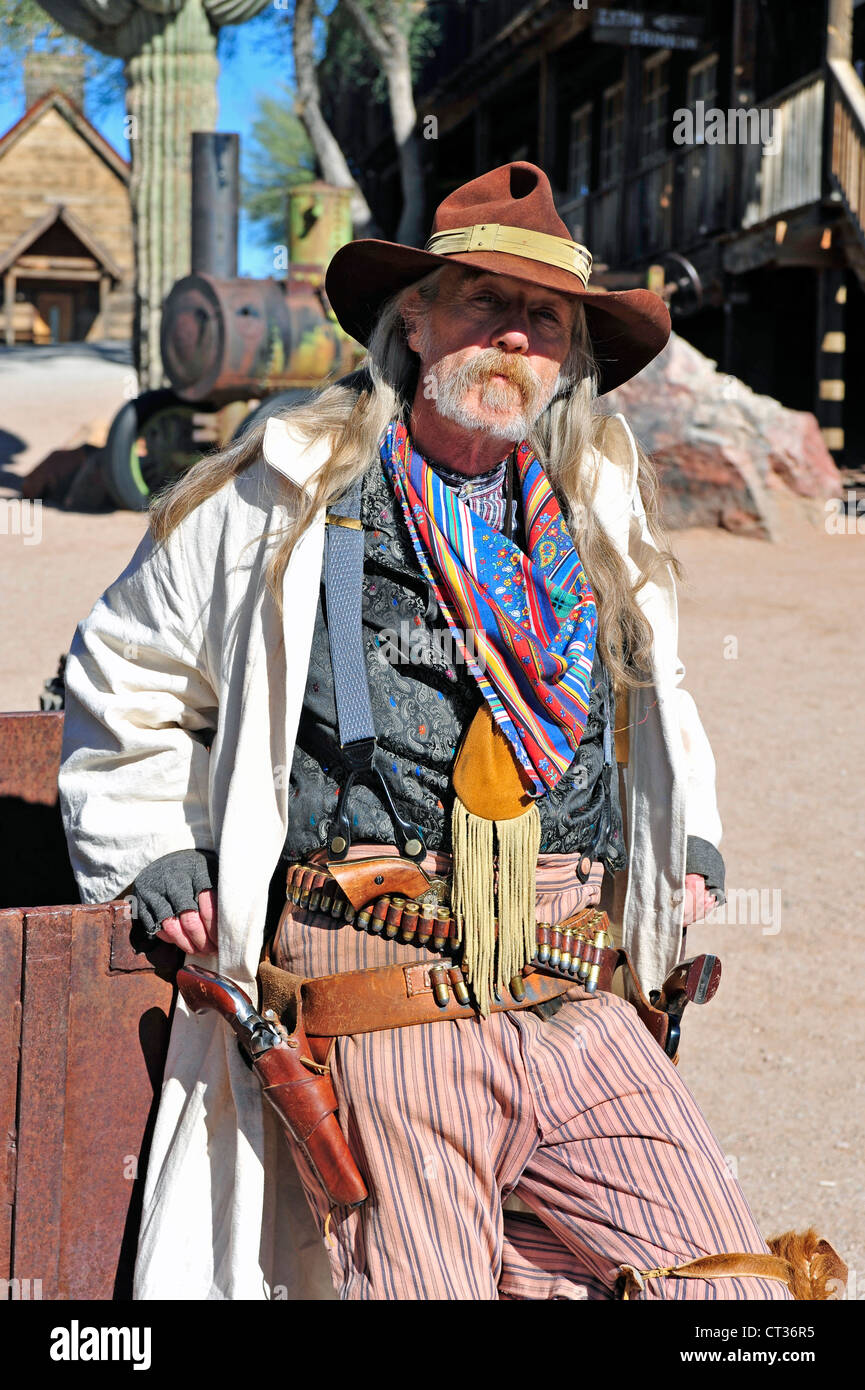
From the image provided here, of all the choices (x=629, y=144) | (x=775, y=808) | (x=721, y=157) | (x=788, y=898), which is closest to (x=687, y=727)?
(x=788, y=898)

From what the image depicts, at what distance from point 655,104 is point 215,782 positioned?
17714mm

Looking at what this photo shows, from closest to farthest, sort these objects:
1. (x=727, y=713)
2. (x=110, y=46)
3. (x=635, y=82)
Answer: (x=727, y=713) < (x=110, y=46) < (x=635, y=82)

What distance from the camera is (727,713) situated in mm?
6375

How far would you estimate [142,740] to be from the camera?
2156mm

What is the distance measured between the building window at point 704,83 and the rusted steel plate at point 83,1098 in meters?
15.2

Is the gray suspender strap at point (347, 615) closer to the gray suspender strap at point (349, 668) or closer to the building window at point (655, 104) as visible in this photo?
the gray suspender strap at point (349, 668)

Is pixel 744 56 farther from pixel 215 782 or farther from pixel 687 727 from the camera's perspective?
pixel 215 782

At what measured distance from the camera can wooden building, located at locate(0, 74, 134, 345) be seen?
3081 cm

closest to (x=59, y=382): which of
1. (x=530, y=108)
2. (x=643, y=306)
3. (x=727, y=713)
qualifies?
(x=530, y=108)

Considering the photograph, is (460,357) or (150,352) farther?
(150,352)

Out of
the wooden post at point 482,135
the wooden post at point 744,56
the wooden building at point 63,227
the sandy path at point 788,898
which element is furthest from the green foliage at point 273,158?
the sandy path at point 788,898

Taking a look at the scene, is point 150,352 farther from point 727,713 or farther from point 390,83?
point 390,83

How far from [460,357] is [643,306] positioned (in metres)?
0.34

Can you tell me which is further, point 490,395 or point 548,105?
point 548,105
